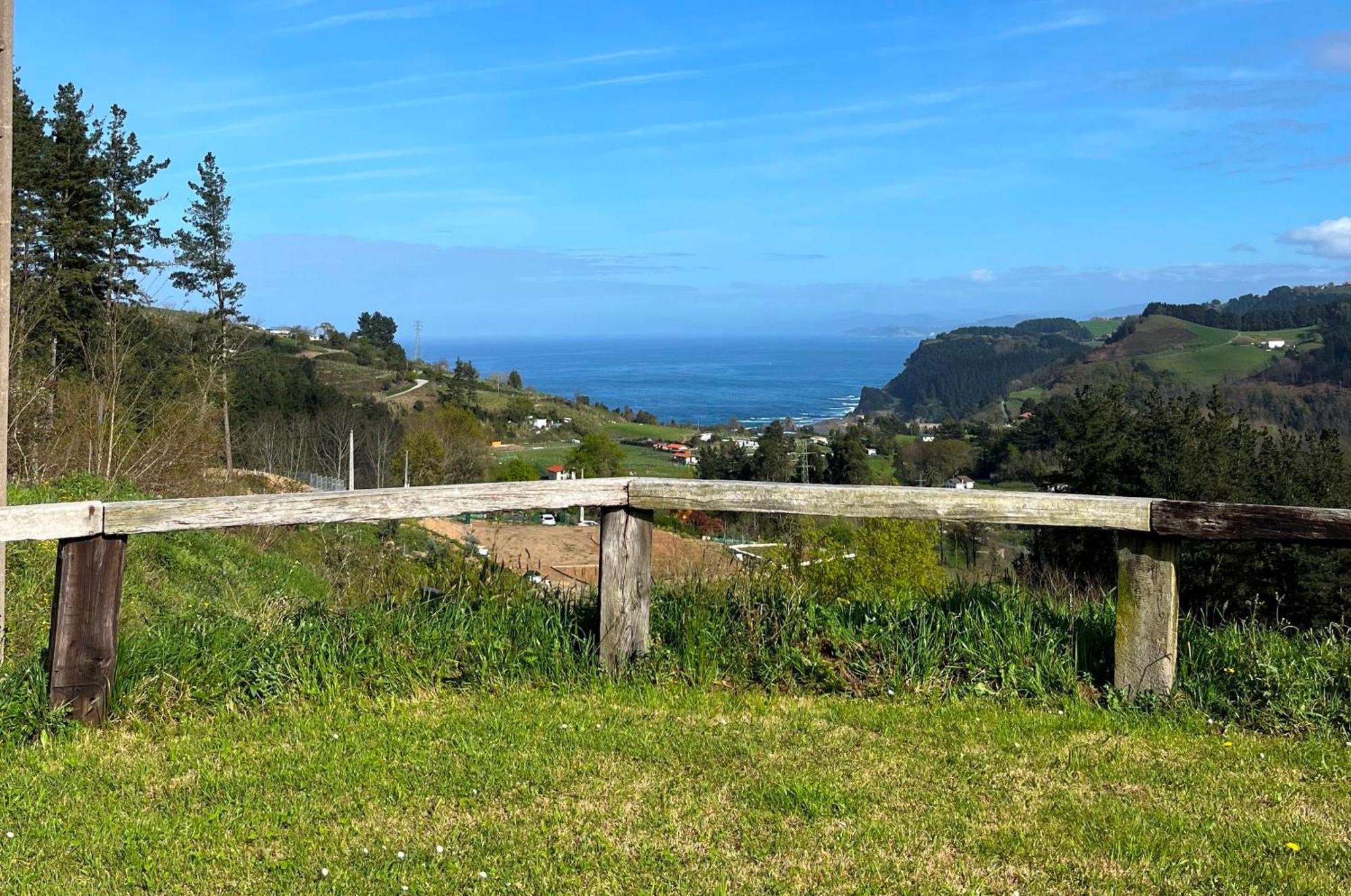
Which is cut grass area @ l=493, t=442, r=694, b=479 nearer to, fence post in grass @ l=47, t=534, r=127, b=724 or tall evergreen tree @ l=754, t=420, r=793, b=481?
tall evergreen tree @ l=754, t=420, r=793, b=481

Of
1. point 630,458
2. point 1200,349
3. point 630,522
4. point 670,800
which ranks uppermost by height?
point 1200,349

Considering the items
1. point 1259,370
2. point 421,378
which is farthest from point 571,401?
point 1259,370

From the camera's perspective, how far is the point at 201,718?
4.64 metres

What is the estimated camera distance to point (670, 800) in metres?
3.87

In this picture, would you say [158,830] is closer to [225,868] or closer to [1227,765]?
[225,868]

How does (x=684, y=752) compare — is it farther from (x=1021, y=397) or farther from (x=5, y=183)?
(x=1021, y=397)

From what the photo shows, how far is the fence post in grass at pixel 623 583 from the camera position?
512 cm

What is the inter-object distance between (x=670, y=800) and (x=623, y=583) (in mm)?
1438

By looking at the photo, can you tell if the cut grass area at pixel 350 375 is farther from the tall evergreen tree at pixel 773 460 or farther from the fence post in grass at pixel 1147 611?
the fence post in grass at pixel 1147 611

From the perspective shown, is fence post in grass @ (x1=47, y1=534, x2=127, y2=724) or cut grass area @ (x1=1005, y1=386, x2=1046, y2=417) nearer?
fence post in grass @ (x1=47, y1=534, x2=127, y2=724)

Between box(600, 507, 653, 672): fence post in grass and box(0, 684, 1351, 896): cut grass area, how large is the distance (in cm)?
28

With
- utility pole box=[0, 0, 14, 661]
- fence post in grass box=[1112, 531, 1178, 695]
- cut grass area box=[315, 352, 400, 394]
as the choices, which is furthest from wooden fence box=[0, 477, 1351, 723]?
cut grass area box=[315, 352, 400, 394]

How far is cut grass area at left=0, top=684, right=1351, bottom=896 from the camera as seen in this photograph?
10.9 feet

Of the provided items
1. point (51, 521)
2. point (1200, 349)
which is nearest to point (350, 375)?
point (51, 521)
